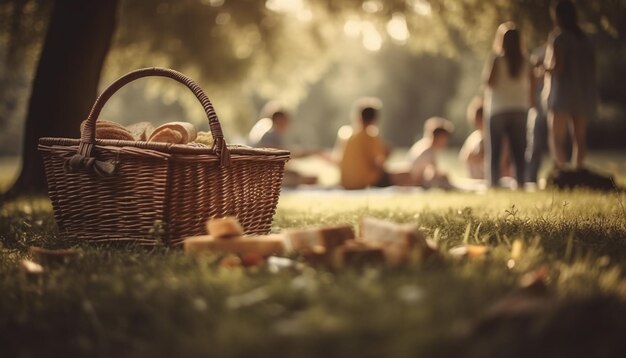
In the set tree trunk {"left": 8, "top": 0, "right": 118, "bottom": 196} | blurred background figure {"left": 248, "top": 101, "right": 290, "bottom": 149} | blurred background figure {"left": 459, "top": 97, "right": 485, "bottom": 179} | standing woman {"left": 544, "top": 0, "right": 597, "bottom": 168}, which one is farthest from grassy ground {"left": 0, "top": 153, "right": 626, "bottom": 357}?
blurred background figure {"left": 459, "top": 97, "right": 485, "bottom": 179}

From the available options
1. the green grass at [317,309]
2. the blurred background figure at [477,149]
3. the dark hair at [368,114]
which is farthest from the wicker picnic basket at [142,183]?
the blurred background figure at [477,149]

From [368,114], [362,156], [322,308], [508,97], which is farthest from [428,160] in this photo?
[322,308]

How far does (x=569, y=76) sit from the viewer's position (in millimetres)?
7676

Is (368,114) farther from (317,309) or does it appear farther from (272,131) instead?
(317,309)

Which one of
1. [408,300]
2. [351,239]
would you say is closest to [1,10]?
[351,239]

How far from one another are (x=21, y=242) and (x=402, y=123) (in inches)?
1460

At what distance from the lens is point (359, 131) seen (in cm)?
992

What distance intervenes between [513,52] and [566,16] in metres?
0.74

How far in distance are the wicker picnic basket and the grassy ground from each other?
0.44m

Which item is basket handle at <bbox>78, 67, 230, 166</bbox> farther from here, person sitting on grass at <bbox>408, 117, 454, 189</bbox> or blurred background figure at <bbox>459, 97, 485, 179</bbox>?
blurred background figure at <bbox>459, 97, 485, 179</bbox>

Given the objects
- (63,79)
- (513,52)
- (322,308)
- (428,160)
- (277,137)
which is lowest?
(322,308)

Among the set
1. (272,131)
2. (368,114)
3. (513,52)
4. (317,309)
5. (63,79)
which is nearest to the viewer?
(317,309)

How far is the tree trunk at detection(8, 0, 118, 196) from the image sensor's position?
7297mm

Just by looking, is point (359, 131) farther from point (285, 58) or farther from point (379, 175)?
point (285, 58)
